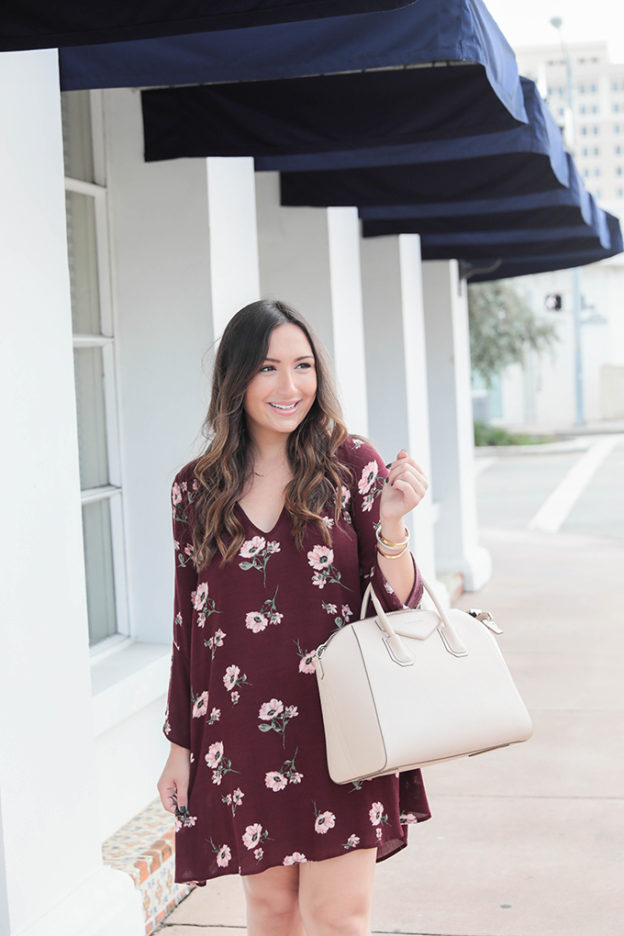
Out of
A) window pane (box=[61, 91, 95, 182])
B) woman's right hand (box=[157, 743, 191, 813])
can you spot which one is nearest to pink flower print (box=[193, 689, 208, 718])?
woman's right hand (box=[157, 743, 191, 813])

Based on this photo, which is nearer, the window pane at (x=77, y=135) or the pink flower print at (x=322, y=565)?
the pink flower print at (x=322, y=565)

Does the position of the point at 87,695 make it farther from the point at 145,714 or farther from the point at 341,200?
the point at 341,200

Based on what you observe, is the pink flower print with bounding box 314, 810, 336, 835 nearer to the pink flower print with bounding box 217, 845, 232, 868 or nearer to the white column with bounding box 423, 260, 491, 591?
the pink flower print with bounding box 217, 845, 232, 868

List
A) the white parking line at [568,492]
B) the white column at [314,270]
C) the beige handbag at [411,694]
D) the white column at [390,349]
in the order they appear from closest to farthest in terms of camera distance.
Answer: the beige handbag at [411,694], the white column at [314,270], the white column at [390,349], the white parking line at [568,492]

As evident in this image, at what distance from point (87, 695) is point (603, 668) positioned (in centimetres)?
445

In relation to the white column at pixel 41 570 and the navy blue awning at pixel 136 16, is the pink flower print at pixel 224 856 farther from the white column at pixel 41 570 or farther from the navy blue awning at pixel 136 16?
the navy blue awning at pixel 136 16

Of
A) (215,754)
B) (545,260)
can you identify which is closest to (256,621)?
(215,754)

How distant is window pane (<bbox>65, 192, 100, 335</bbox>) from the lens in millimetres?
4137

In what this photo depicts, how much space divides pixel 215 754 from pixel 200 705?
0.36 ft

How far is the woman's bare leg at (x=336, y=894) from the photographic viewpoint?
7.52 feet

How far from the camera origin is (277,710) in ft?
7.58

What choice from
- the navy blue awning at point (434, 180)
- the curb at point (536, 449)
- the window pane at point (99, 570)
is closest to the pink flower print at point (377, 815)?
the window pane at point (99, 570)

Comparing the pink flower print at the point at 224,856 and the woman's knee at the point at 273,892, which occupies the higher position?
the pink flower print at the point at 224,856

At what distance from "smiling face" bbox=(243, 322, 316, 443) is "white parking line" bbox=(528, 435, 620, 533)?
1104 cm
